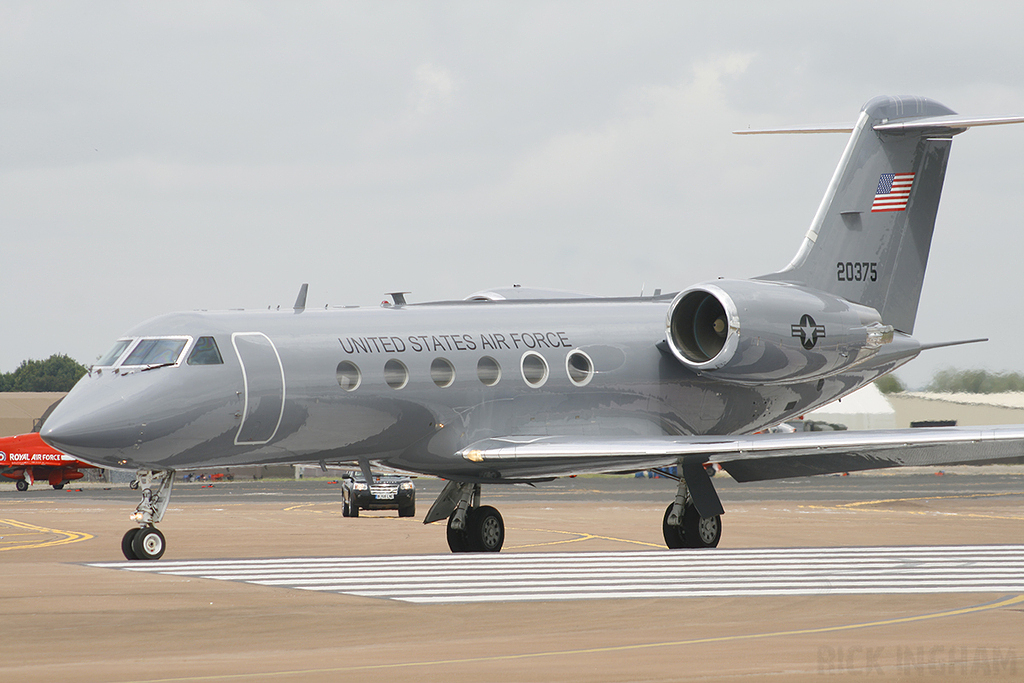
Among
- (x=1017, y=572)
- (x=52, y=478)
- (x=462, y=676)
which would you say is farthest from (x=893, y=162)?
(x=52, y=478)

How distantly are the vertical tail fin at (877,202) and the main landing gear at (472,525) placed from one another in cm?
743

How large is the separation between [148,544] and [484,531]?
6.24 metres

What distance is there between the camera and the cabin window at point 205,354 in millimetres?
20219

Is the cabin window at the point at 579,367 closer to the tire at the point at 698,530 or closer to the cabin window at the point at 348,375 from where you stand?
the tire at the point at 698,530

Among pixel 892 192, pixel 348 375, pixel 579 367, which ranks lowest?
pixel 348 375

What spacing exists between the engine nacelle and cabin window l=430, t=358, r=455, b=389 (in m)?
4.29

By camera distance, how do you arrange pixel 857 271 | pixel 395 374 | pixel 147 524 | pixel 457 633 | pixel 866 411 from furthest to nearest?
pixel 866 411 < pixel 857 271 < pixel 395 374 < pixel 147 524 < pixel 457 633

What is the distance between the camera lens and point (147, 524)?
19969 mm

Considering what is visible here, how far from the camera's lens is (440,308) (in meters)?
23.4

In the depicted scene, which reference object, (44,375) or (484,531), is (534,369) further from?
(44,375)

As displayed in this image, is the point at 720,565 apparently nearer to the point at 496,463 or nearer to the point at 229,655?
the point at 496,463

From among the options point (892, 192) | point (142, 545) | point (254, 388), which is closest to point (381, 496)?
point (892, 192)

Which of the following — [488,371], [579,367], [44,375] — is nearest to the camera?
[488,371]

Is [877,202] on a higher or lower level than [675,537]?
higher
